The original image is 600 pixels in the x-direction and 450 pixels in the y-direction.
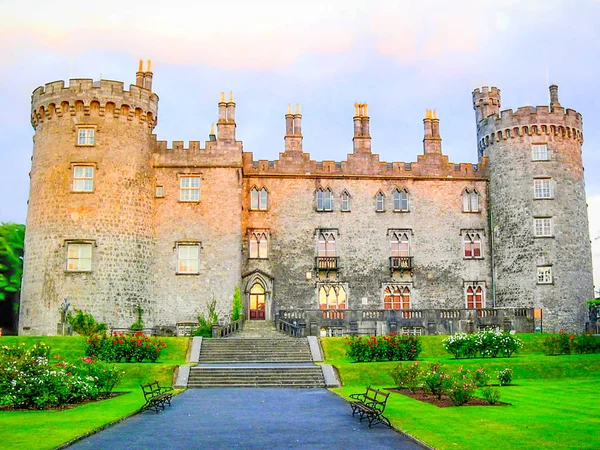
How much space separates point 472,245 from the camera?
147ft

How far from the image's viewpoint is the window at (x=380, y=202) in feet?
147

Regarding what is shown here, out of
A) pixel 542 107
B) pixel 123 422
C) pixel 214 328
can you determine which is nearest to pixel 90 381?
pixel 123 422

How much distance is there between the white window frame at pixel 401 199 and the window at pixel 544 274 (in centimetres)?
941

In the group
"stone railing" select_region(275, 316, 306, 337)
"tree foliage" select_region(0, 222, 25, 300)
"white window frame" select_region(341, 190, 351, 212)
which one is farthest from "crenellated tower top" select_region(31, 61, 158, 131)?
"stone railing" select_region(275, 316, 306, 337)

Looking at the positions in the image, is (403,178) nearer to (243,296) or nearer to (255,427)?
(243,296)

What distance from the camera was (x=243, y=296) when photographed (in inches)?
1684

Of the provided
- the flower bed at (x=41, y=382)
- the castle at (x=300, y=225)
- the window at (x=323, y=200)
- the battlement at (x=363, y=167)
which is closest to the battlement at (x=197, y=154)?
the castle at (x=300, y=225)

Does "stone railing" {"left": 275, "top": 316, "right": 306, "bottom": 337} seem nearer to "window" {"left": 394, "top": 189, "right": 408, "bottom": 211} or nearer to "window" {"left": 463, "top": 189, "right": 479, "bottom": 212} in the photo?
"window" {"left": 394, "top": 189, "right": 408, "bottom": 211}

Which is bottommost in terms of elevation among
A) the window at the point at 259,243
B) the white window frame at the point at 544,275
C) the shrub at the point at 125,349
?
the shrub at the point at 125,349

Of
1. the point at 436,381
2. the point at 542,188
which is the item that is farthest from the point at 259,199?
the point at 436,381

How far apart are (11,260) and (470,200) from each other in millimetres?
32190

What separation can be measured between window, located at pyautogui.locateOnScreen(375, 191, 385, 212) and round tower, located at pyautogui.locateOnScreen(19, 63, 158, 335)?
48.9 ft

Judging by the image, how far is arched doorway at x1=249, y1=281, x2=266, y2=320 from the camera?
141 feet

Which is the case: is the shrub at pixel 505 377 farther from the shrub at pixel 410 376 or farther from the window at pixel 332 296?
the window at pixel 332 296
